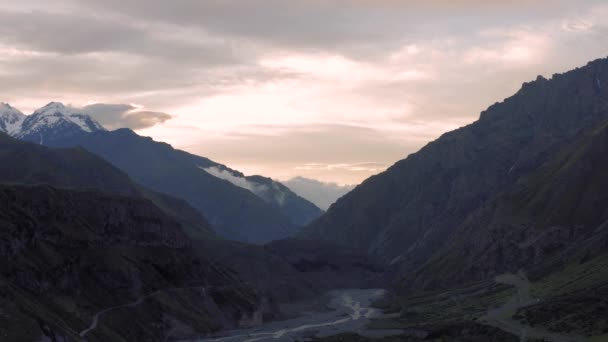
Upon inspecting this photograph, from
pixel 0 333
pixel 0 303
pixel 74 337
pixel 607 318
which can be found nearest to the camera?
pixel 0 333

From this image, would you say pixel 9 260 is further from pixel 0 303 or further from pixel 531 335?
pixel 531 335

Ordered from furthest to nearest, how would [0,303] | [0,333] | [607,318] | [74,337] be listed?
1. [607,318]
2. [74,337]
3. [0,303]
4. [0,333]

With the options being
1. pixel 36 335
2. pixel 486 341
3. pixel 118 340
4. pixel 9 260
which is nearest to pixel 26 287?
pixel 9 260

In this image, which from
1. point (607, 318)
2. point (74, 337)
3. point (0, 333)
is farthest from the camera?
point (607, 318)

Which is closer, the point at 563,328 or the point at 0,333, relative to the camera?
the point at 0,333

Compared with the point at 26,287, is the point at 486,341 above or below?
below

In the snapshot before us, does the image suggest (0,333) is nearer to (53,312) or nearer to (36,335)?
(36,335)

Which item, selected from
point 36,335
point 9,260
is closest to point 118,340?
point 9,260

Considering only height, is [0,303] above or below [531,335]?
above

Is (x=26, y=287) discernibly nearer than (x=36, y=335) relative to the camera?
No
